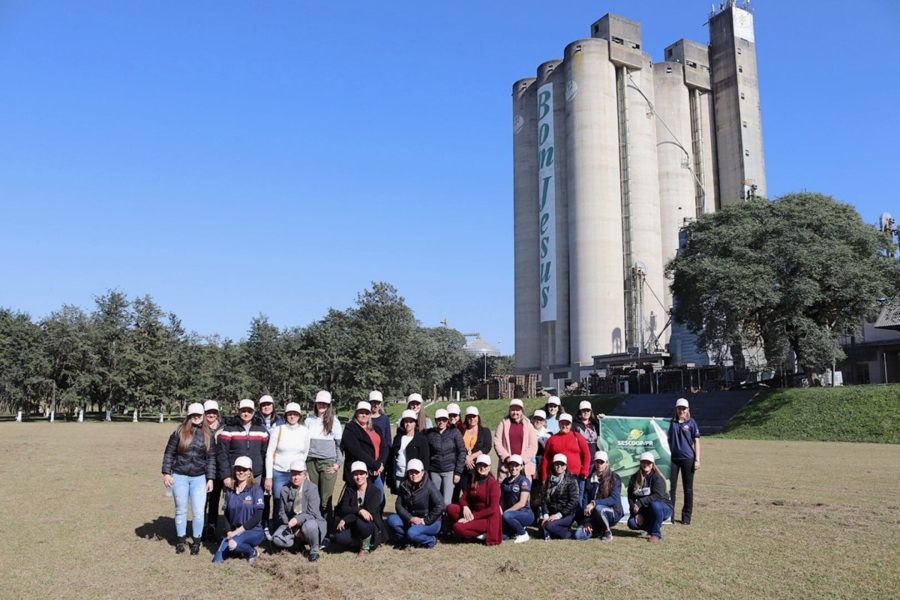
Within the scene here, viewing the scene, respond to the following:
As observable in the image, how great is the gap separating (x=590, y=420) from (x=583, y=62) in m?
68.3

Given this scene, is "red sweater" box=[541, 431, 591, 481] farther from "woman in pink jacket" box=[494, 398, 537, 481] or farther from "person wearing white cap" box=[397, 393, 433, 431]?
"person wearing white cap" box=[397, 393, 433, 431]

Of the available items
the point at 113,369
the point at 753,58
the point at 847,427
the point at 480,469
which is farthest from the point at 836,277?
the point at 113,369

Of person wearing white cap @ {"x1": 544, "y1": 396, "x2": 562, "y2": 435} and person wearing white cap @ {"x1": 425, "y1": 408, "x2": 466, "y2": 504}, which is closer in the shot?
person wearing white cap @ {"x1": 425, "y1": 408, "x2": 466, "y2": 504}

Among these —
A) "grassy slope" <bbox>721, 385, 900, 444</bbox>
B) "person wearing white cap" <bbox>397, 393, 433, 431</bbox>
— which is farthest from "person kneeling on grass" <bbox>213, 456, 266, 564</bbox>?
"grassy slope" <bbox>721, 385, 900, 444</bbox>

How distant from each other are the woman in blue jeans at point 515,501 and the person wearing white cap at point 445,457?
0.70 meters

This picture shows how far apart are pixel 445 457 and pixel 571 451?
1980 millimetres

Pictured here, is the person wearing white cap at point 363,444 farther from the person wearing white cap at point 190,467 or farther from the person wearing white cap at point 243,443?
the person wearing white cap at point 190,467

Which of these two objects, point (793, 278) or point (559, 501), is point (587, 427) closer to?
point (559, 501)

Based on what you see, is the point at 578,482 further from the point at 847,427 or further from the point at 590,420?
the point at 847,427

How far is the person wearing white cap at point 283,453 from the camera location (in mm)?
9719

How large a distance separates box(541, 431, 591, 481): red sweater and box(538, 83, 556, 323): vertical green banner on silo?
210ft

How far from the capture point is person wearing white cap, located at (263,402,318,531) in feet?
31.9

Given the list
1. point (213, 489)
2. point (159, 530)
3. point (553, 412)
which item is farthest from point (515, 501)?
point (159, 530)

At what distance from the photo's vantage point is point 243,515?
9250mm
